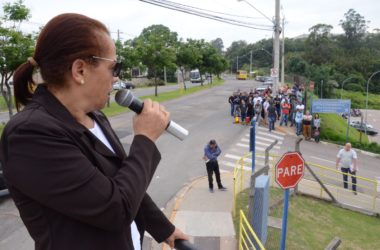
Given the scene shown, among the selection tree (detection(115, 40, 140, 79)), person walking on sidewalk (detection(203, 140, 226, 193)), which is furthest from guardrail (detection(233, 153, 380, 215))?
tree (detection(115, 40, 140, 79))

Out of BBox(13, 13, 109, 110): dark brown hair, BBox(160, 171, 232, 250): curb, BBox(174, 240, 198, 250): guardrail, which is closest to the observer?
BBox(13, 13, 109, 110): dark brown hair

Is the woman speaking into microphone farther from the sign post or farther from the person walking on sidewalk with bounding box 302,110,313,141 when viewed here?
the person walking on sidewalk with bounding box 302,110,313,141

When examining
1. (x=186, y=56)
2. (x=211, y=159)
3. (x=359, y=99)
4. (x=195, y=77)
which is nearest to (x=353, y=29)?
(x=359, y=99)

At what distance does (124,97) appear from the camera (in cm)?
157

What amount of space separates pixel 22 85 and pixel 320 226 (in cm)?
969

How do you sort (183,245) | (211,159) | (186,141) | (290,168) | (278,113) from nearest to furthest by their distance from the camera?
(183,245), (290,168), (211,159), (186,141), (278,113)

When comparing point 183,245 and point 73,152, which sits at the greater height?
point 73,152

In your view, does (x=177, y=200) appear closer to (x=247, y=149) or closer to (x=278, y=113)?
(x=247, y=149)

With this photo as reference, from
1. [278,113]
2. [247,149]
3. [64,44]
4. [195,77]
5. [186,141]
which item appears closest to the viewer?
[64,44]

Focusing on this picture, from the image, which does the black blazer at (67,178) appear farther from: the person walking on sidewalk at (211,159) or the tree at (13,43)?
the tree at (13,43)

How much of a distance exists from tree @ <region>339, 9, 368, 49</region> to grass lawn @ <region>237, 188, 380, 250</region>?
10719 centimetres

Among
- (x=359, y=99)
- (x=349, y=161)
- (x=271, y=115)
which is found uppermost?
(x=271, y=115)

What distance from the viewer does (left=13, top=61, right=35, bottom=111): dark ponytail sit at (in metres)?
1.57

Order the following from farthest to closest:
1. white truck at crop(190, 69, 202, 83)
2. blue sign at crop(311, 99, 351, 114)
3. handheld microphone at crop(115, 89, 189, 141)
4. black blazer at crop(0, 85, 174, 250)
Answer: white truck at crop(190, 69, 202, 83)
blue sign at crop(311, 99, 351, 114)
handheld microphone at crop(115, 89, 189, 141)
black blazer at crop(0, 85, 174, 250)
